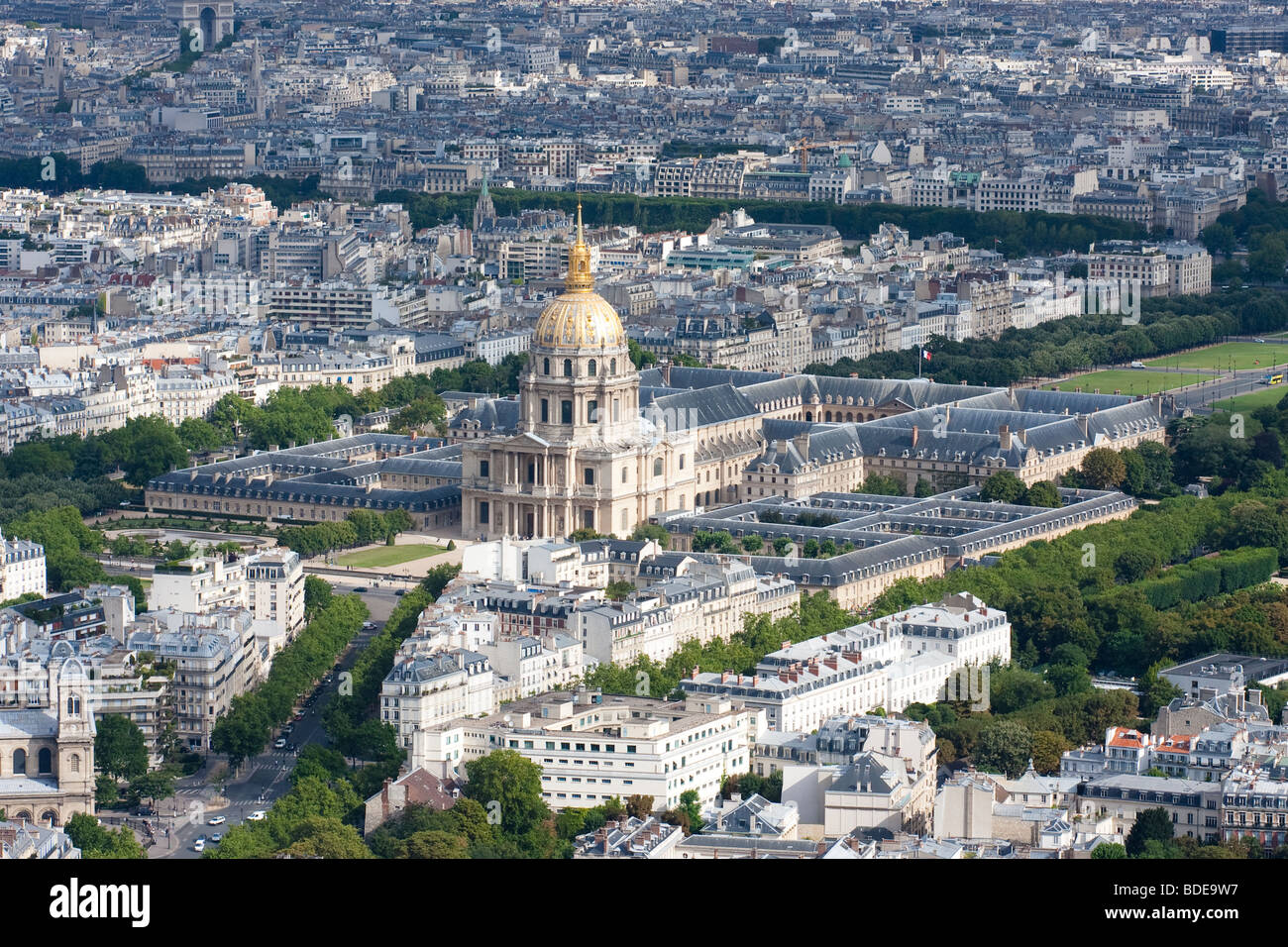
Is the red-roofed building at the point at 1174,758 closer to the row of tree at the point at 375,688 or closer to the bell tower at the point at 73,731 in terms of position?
the row of tree at the point at 375,688

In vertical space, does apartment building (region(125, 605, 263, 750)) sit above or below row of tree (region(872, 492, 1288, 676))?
above

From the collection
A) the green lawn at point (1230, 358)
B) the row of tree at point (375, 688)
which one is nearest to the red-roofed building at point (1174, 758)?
the row of tree at point (375, 688)

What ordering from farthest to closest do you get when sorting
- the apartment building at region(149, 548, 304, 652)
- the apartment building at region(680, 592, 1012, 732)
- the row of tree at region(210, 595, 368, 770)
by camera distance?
the apartment building at region(149, 548, 304, 652) → the apartment building at region(680, 592, 1012, 732) → the row of tree at region(210, 595, 368, 770)

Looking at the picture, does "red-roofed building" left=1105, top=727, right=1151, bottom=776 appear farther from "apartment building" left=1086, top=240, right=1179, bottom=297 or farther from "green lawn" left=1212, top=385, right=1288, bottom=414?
"apartment building" left=1086, top=240, right=1179, bottom=297

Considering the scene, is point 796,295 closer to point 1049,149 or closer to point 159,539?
point 159,539

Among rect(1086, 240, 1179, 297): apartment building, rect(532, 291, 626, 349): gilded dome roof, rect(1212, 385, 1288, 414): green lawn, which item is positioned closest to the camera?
rect(532, 291, 626, 349): gilded dome roof

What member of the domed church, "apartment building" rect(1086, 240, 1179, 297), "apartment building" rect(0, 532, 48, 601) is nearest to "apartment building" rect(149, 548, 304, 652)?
"apartment building" rect(0, 532, 48, 601)
